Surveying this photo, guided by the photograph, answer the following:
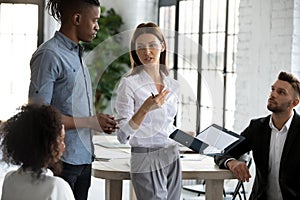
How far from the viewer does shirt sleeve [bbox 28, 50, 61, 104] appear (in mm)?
2070

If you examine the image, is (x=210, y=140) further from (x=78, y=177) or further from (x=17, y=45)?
(x=17, y=45)

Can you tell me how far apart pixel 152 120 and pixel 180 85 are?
0.57 ft

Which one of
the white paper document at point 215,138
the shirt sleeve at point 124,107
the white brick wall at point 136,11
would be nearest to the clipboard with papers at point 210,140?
the white paper document at point 215,138

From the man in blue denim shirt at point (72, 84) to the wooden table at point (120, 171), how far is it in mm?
403

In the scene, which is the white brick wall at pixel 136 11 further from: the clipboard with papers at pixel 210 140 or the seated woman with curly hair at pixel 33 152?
the seated woman with curly hair at pixel 33 152

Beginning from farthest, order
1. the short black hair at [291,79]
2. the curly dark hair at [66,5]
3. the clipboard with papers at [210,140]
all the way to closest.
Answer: the short black hair at [291,79]
the clipboard with papers at [210,140]
the curly dark hair at [66,5]

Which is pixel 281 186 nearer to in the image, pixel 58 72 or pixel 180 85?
pixel 180 85

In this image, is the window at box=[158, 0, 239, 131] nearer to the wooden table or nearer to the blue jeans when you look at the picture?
the wooden table

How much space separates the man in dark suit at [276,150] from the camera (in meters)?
2.86

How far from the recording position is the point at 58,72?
6.94 ft

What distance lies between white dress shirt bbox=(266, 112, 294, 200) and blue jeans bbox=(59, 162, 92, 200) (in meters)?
1.06

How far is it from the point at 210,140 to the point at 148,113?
41cm

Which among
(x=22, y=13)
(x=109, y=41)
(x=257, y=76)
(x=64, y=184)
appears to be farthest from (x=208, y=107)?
(x=22, y=13)

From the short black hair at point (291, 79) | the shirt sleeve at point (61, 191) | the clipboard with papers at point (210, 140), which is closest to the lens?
the shirt sleeve at point (61, 191)
